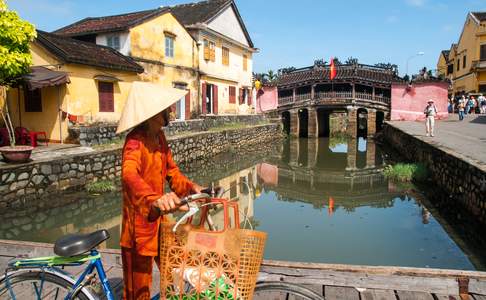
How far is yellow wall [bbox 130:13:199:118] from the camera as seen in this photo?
15523 mm

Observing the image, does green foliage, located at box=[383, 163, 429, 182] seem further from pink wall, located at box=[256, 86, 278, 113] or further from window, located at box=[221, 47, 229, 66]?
pink wall, located at box=[256, 86, 278, 113]

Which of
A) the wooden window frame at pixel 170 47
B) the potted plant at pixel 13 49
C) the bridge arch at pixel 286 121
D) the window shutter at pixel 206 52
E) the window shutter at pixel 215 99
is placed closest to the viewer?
the potted plant at pixel 13 49

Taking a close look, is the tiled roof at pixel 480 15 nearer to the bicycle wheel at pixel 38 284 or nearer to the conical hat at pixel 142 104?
the conical hat at pixel 142 104

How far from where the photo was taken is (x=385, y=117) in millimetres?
26625

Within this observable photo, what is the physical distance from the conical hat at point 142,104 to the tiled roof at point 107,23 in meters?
13.7

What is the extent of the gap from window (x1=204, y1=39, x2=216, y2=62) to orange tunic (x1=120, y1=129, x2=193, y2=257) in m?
18.4

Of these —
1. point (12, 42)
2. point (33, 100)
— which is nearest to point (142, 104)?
point (12, 42)

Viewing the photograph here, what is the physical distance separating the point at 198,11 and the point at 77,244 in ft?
70.5

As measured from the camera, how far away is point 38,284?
2.19 m

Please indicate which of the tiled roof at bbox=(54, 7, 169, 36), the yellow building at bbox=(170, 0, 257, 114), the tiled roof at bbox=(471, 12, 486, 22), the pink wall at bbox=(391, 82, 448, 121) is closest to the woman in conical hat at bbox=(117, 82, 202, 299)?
the tiled roof at bbox=(54, 7, 169, 36)

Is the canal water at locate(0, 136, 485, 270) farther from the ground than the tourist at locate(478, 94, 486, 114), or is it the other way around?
the tourist at locate(478, 94, 486, 114)

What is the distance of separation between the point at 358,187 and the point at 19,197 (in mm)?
9143

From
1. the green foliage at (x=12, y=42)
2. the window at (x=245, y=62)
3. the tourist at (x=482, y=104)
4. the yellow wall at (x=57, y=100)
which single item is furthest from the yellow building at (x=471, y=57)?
the green foliage at (x=12, y=42)

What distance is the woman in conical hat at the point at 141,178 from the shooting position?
2105mm
